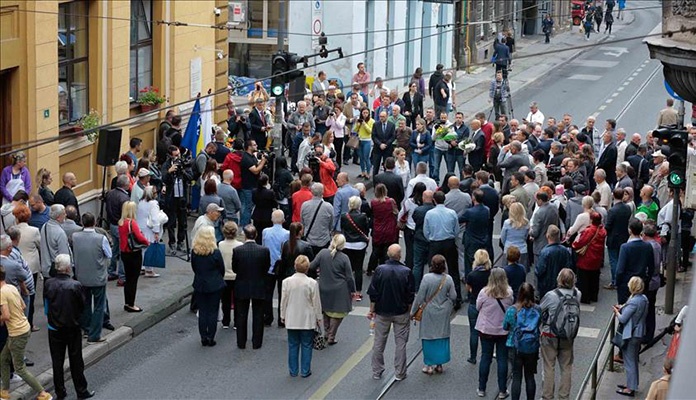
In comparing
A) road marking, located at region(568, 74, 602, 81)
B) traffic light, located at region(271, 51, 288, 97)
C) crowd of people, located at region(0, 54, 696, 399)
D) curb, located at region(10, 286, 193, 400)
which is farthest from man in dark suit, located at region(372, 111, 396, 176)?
road marking, located at region(568, 74, 602, 81)

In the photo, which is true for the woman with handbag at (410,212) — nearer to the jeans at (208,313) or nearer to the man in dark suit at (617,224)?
the man in dark suit at (617,224)

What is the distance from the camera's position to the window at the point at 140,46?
74.2 feet

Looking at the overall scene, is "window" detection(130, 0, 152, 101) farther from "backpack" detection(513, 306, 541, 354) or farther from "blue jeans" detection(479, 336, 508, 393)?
"backpack" detection(513, 306, 541, 354)

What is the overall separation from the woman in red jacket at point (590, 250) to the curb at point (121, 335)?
551 centimetres

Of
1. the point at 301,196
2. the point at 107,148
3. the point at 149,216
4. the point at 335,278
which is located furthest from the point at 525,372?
the point at 107,148

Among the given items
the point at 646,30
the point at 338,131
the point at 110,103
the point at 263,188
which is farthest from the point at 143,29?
the point at 646,30

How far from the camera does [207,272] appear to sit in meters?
14.0

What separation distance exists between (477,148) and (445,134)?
856 mm

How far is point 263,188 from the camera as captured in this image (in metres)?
17.8

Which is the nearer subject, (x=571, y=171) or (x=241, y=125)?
(x=571, y=171)

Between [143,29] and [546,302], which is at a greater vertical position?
[143,29]

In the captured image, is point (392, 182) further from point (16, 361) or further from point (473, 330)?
point (16, 361)

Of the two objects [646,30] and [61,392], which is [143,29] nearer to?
[61,392]

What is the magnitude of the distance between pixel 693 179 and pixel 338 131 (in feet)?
37.9
